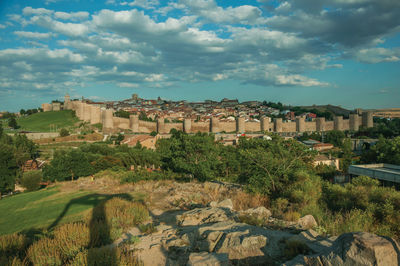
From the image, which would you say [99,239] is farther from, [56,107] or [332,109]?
[332,109]

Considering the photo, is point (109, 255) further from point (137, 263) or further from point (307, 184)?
point (307, 184)

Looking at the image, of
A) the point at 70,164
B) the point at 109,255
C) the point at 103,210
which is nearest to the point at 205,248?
the point at 109,255

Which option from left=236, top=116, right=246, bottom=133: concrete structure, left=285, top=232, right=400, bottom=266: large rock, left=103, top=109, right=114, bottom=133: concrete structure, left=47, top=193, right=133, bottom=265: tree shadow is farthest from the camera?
left=236, top=116, right=246, bottom=133: concrete structure

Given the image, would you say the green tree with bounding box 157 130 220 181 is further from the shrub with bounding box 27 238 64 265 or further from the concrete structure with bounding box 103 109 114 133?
the concrete structure with bounding box 103 109 114 133

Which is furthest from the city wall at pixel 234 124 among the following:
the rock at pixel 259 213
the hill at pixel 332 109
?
the rock at pixel 259 213

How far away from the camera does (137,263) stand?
409 cm

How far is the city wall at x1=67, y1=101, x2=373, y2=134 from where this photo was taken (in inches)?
2860

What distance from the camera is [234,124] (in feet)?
254

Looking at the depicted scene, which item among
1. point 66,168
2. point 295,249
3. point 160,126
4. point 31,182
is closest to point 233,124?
point 160,126

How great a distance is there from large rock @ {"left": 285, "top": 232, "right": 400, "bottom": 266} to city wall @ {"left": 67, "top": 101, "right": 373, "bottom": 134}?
233 ft

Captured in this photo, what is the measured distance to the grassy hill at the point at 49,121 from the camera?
68.3m

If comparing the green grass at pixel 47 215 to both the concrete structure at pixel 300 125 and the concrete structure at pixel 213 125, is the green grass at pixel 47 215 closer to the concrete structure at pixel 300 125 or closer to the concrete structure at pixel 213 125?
the concrete structure at pixel 213 125

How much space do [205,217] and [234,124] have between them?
7208cm

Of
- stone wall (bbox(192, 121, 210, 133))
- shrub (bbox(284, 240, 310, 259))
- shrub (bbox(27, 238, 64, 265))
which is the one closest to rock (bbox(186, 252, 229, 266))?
shrub (bbox(284, 240, 310, 259))
